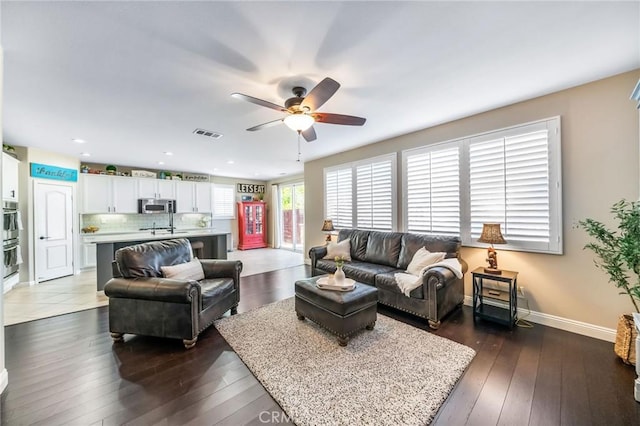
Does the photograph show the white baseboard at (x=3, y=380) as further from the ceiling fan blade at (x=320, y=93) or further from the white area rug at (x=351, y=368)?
the ceiling fan blade at (x=320, y=93)

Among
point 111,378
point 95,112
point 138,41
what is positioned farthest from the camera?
point 95,112

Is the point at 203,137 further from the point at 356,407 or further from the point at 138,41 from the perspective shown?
the point at 356,407

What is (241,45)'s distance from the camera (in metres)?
1.91

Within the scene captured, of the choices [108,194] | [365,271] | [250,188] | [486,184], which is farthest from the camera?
[250,188]

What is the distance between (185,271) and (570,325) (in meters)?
4.44

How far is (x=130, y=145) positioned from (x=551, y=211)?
21.7 ft

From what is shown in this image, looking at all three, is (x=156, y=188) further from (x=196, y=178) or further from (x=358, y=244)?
(x=358, y=244)

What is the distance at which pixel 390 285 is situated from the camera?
10.5 ft

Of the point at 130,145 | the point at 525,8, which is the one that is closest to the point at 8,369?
the point at 130,145

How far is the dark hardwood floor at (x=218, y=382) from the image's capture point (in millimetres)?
1638

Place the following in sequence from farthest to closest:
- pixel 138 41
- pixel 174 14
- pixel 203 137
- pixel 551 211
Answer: pixel 203 137
pixel 551 211
pixel 138 41
pixel 174 14

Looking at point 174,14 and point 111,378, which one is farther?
point 111,378

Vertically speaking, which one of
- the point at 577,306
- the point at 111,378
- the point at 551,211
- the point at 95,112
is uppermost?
the point at 95,112

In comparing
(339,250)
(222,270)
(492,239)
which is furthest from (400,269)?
(222,270)
